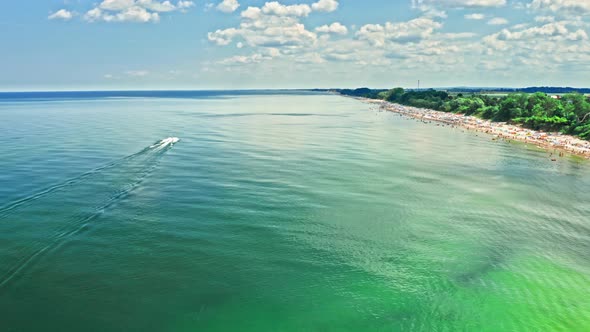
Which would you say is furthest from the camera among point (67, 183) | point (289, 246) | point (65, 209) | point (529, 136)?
point (529, 136)

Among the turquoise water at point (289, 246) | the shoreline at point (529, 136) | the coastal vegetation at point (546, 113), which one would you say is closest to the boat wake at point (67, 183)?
the turquoise water at point (289, 246)

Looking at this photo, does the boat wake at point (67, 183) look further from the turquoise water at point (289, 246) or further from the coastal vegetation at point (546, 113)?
the coastal vegetation at point (546, 113)

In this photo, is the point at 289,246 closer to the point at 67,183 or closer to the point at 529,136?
the point at 67,183

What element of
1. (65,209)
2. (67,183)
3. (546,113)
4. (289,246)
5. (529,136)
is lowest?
(289,246)

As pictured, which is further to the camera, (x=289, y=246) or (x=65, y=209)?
(x=65, y=209)

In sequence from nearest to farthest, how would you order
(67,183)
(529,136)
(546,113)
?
1. (67,183)
2. (529,136)
3. (546,113)

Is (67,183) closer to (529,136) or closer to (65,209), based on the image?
(65,209)

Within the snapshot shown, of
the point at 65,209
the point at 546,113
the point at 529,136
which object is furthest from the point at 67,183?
the point at 546,113

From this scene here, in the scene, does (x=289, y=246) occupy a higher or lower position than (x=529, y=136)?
lower

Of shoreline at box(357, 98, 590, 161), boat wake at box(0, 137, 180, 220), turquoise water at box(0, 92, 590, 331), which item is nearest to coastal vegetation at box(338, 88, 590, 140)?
shoreline at box(357, 98, 590, 161)
